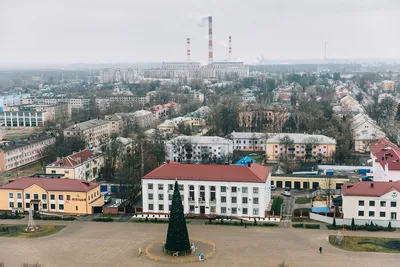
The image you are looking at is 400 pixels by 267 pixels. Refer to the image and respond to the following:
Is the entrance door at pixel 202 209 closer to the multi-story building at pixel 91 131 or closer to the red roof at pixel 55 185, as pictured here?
the red roof at pixel 55 185

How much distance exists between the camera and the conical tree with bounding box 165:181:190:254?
17.0 m

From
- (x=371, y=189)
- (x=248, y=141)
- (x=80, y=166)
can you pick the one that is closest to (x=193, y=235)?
(x=371, y=189)

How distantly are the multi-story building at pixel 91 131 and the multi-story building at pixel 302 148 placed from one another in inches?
478

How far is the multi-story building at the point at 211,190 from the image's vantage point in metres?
21.9

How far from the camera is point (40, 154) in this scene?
1396 inches

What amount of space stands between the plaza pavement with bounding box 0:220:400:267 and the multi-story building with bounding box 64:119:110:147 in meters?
17.8

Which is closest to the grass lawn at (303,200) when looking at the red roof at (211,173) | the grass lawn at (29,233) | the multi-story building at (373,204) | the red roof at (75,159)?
the red roof at (211,173)

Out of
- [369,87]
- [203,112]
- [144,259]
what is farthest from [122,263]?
[369,87]

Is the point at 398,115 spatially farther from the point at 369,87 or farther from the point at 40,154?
the point at 369,87

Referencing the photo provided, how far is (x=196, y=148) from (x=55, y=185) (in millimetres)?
13301

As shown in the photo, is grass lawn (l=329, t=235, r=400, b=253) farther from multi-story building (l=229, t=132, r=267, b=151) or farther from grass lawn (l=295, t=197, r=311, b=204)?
multi-story building (l=229, t=132, r=267, b=151)

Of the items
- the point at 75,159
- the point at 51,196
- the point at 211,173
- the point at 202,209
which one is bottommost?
the point at 202,209

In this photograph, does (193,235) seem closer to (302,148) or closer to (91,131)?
(302,148)

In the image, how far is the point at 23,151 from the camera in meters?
34.2
